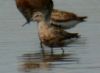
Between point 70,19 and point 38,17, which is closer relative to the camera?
point 38,17

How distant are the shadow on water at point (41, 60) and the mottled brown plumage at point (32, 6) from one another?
2.18 metres

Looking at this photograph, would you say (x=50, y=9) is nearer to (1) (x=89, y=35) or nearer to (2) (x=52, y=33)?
(1) (x=89, y=35)

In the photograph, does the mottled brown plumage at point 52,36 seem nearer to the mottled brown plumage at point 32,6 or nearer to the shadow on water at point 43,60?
the shadow on water at point 43,60

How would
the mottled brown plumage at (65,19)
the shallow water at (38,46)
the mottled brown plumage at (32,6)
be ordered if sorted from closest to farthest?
the shallow water at (38,46) < the mottled brown plumage at (32,6) < the mottled brown plumage at (65,19)

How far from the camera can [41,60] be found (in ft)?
42.6

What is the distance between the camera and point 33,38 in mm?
15086

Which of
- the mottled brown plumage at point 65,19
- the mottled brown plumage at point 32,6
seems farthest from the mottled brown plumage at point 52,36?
the mottled brown plumage at point 65,19

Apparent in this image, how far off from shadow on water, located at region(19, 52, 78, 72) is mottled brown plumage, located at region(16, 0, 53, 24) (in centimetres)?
218

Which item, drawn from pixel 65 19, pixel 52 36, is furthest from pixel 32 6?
pixel 52 36

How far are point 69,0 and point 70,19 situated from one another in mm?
5395

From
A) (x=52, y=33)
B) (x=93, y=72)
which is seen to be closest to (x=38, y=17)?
(x=52, y=33)

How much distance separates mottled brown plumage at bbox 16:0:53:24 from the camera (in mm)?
15609

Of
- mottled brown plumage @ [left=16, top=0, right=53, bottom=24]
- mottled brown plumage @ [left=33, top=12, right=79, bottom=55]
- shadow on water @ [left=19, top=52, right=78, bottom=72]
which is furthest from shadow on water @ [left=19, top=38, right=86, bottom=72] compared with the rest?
mottled brown plumage @ [left=16, top=0, right=53, bottom=24]

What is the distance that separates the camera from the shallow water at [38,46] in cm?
1220
